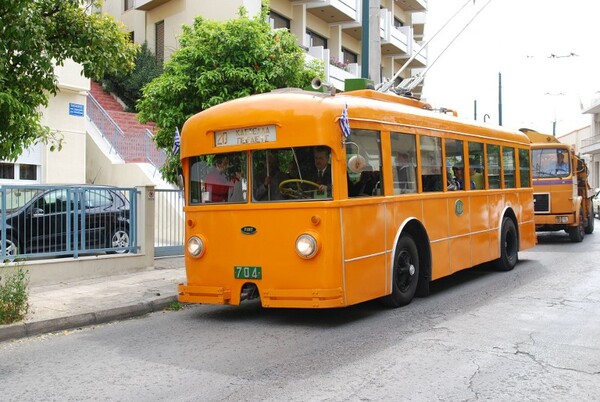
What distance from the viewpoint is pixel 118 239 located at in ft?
40.2

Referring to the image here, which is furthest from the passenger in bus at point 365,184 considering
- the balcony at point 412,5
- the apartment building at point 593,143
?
the apartment building at point 593,143

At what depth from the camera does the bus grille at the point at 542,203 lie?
18.0 m

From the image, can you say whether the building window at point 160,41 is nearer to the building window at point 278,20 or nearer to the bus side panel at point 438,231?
the building window at point 278,20

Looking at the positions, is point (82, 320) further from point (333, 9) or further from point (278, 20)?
point (333, 9)

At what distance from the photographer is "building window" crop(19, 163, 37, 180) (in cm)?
1750

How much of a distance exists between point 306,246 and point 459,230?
3754 millimetres

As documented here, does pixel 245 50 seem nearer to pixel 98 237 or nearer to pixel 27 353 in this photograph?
pixel 98 237

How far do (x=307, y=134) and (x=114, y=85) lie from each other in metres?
20.7

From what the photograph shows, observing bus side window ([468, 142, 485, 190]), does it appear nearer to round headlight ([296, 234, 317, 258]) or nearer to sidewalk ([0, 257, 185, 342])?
round headlight ([296, 234, 317, 258])

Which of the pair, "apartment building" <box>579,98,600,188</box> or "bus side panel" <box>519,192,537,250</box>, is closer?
"bus side panel" <box>519,192,537,250</box>

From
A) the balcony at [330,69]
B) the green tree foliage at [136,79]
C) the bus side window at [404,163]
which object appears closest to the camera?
the bus side window at [404,163]

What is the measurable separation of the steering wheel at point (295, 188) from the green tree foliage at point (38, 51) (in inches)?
119

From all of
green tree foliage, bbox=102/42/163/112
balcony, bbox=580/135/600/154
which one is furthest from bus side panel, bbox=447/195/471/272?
balcony, bbox=580/135/600/154

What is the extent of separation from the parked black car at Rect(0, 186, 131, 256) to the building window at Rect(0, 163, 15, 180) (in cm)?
651
